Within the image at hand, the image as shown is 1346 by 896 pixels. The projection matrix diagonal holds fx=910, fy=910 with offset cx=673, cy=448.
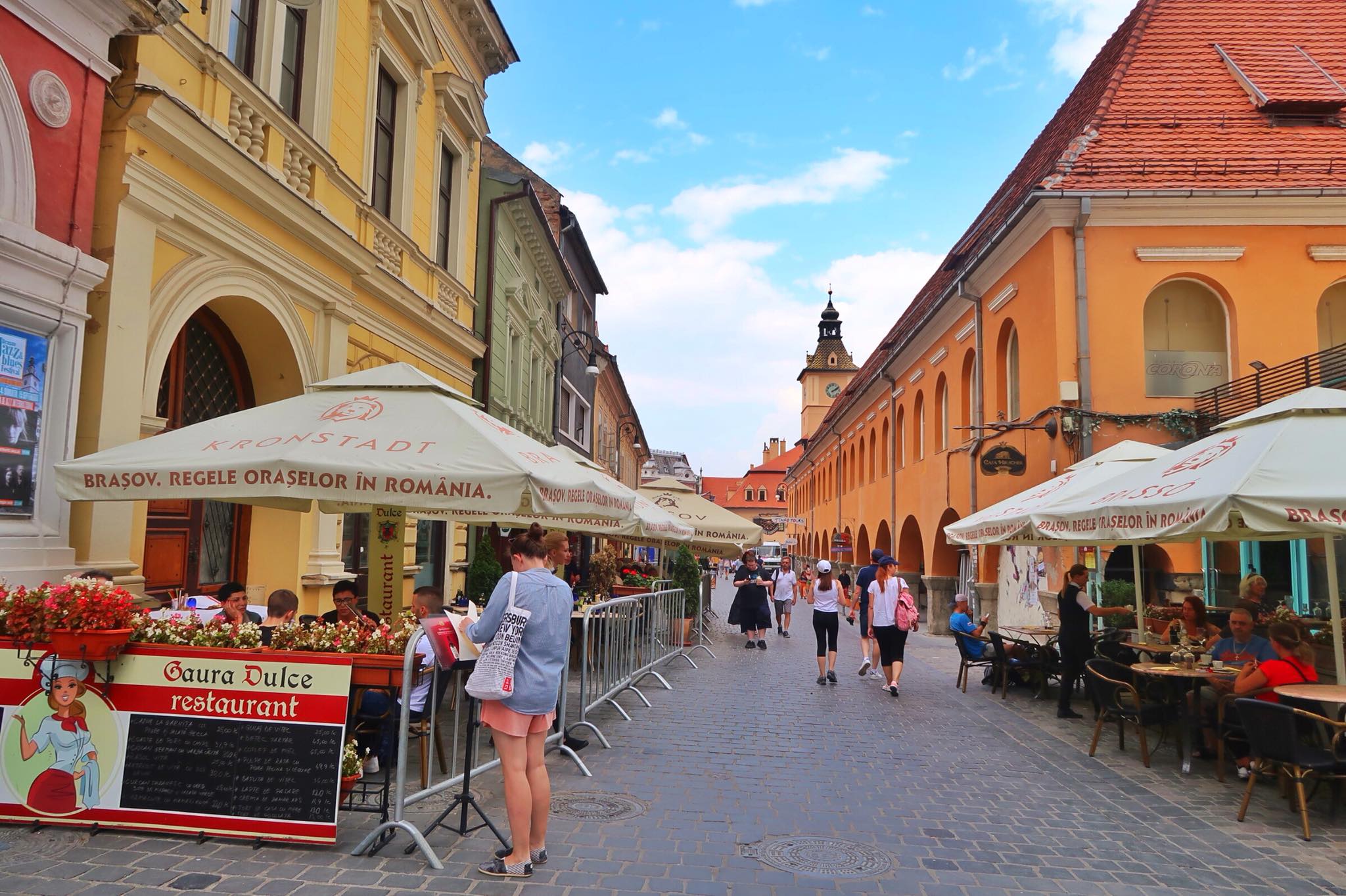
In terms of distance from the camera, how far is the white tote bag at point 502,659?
16.0ft

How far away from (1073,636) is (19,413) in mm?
10457

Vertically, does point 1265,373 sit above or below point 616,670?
above

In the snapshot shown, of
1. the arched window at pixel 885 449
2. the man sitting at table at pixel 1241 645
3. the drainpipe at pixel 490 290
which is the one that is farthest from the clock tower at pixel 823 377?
the man sitting at table at pixel 1241 645

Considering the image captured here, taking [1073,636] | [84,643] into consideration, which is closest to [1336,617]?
[1073,636]

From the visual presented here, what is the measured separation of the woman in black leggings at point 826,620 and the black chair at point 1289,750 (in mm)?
6497

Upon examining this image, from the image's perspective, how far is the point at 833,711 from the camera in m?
10.7

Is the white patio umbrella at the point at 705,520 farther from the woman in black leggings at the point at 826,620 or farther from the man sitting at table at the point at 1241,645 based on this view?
the man sitting at table at the point at 1241,645

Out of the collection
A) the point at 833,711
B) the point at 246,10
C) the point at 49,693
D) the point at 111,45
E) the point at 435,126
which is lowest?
the point at 833,711

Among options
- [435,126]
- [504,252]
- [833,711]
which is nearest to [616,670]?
[833,711]

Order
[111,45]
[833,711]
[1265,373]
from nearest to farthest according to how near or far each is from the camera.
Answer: [111,45], [833,711], [1265,373]

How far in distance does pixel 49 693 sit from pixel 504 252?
15.7 meters

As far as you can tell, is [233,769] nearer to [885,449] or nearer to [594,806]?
[594,806]

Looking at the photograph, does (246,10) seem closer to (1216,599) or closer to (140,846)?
(140,846)

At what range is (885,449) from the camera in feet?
→ 104
